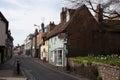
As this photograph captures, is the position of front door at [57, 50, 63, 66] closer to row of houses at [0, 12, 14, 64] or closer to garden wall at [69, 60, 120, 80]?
row of houses at [0, 12, 14, 64]

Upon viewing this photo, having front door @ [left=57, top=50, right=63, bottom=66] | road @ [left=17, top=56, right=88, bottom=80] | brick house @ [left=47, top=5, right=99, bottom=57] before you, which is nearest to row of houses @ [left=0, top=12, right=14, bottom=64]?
road @ [left=17, top=56, right=88, bottom=80]

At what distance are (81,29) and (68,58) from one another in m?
5.83

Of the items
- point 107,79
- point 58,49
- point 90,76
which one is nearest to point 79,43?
point 58,49

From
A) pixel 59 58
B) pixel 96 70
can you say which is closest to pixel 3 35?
pixel 59 58

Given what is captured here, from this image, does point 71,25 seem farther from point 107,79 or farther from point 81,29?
point 107,79

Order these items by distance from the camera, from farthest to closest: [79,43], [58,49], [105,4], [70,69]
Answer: [58,49] → [79,43] → [70,69] → [105,4]

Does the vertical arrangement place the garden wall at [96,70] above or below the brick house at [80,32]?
below

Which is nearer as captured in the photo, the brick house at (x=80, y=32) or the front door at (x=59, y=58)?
the brick house at (x=80, y=32)

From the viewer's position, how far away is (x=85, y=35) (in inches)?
1959

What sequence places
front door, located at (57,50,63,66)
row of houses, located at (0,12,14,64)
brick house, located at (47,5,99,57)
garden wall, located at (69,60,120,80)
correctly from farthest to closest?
front door, located at (57,50,63,66)
brick house, located at (47,5,99,57)
row of houses, located at (0,12,14,64)
garden wall, located at (69,60,120,80)

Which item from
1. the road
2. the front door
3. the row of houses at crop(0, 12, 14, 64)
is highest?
the row of houses at crop(0, 12, 14, 64)

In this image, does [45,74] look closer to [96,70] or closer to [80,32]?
[96,70]

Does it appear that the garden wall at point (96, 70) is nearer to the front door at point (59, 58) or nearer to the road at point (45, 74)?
the road at point (45, 74)

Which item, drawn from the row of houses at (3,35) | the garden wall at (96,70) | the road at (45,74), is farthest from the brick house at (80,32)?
the row of houses at (3,35)
